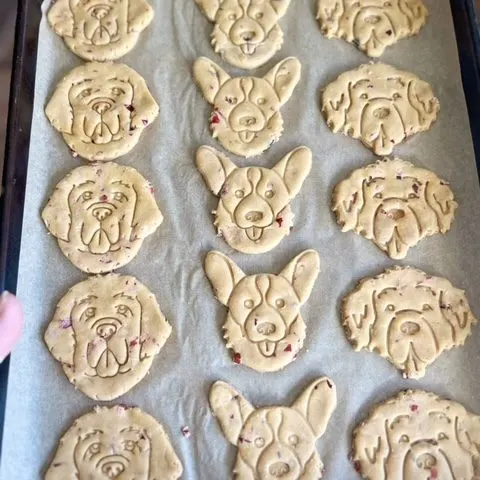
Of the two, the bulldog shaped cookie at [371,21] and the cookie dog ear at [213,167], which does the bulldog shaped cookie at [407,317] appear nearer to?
the cookie dog ear at [213,167]

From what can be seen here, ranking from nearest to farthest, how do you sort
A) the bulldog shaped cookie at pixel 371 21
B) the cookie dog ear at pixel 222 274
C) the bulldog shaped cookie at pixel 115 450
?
1. the bulldog shaped cookie at pixel 115 450
2. the cookie dog ear at pixel 222 274
3. the bulldog shaped cookie at pixel 371 21

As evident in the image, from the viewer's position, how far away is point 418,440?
4.09 feet

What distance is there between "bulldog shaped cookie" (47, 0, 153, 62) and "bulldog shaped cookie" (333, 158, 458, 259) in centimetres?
57

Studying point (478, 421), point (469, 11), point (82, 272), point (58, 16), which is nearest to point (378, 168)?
point (469, 11)

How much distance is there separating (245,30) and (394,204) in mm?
511

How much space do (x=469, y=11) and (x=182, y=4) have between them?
2.06 ft

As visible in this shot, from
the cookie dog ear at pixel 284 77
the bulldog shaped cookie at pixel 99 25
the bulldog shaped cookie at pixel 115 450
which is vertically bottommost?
the bulldog shaped cookie at pixel 115 450

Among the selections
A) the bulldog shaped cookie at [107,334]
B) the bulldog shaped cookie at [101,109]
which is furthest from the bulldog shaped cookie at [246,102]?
the bulldog shaped cookie at [107,334]

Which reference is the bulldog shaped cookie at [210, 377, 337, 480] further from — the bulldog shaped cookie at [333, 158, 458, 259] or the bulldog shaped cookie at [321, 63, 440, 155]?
the bulldog shaped cookie at [321, 63, 440, 155]

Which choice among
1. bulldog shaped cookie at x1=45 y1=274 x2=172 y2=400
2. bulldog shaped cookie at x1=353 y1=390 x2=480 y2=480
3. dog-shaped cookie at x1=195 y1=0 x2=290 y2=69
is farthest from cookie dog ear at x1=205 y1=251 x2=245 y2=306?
dog-shaped cookie at x1=195 y1=0 x2=290 y2=69

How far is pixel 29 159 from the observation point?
4.59ft

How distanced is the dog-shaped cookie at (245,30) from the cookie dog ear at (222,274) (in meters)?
0.46

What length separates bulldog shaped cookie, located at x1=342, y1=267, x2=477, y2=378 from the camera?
1305mm

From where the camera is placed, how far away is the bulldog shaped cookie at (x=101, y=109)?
1.45 meters
